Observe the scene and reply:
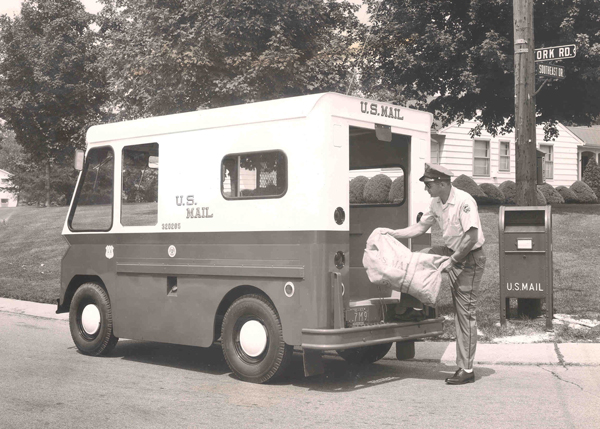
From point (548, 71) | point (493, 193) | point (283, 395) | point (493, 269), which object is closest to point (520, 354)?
point (283, 395)

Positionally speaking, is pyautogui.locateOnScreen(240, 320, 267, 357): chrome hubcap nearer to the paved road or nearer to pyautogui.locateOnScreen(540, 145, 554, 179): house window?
the paved road

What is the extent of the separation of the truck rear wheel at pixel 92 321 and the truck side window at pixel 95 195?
747 mm

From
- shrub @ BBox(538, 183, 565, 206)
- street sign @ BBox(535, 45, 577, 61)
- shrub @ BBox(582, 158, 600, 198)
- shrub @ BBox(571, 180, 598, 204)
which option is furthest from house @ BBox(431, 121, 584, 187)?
street sign @ BBox(535, 45, 577, 61)

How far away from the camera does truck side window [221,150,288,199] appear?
6.86 m

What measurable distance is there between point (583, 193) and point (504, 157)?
4313mm

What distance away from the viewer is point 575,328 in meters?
9.39

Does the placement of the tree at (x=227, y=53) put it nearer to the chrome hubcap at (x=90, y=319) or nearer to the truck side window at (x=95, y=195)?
the truck side window at (x=95, y=195)

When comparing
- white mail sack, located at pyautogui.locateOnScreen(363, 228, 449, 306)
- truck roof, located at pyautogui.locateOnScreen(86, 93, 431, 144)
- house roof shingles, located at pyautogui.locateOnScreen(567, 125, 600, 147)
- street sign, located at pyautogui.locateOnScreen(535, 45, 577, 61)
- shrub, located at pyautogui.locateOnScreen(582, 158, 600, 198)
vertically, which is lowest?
white mail sack, located at pyautogui.locateOnScreen(363, 228, 449, 306)

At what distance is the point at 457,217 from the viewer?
22.3 ft

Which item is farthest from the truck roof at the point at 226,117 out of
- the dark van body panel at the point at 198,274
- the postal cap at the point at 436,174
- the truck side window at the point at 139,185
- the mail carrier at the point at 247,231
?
the dark van body panel at the point at 198,274

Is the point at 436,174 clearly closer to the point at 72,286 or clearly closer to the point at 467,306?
the point at 467,306

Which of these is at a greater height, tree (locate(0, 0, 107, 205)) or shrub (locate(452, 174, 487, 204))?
tree (locate(0, 0, 107, 205))

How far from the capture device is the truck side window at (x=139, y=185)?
805 cm

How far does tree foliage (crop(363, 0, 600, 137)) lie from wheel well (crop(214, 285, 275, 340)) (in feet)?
51.7
